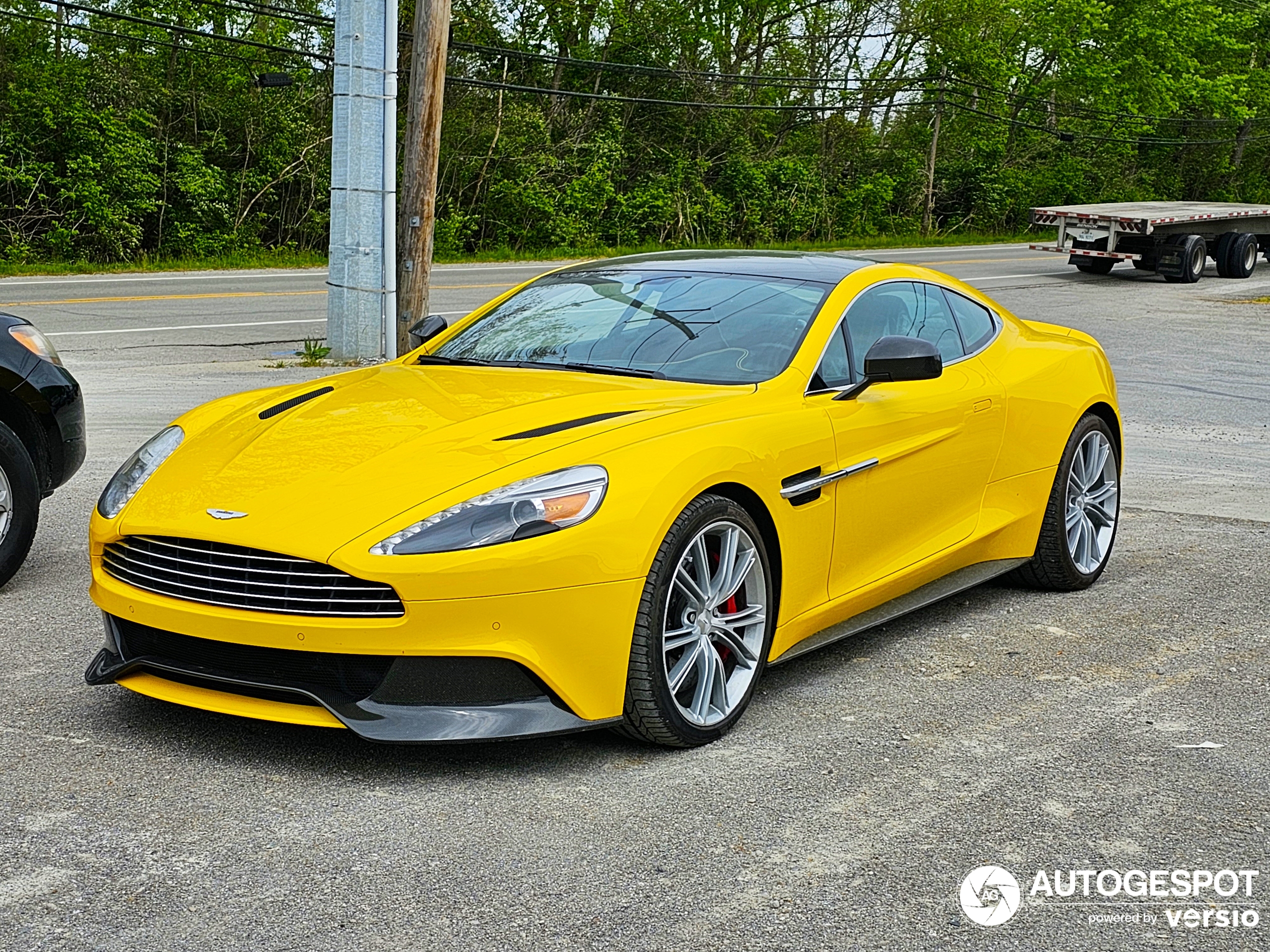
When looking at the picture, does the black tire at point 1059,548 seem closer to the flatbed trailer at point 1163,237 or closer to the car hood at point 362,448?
the car hood at point 362,448

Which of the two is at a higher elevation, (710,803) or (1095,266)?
(1095,266)

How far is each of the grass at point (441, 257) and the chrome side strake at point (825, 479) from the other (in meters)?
14.1

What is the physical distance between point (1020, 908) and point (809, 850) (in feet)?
1.69

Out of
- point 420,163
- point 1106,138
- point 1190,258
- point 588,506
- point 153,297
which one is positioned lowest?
point 153,297

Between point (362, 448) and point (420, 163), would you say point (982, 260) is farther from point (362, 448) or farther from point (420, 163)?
point (362, 448)

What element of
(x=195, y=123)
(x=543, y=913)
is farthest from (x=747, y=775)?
(x=195, y=123)

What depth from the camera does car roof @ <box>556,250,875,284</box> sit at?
17.8 ft

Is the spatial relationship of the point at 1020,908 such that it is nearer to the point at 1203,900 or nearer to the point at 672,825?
the point at 1203,900

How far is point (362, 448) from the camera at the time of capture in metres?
4.21

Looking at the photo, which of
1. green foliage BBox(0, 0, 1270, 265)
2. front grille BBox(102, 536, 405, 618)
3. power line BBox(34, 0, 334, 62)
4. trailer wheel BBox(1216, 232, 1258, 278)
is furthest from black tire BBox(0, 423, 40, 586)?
trailer wheel BBox(1216, 232, 1258, 278)

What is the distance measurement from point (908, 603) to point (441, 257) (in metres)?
26.5

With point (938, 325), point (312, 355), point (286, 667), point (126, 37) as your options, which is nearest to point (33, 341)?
point (286, 667)

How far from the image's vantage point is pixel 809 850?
138 inches

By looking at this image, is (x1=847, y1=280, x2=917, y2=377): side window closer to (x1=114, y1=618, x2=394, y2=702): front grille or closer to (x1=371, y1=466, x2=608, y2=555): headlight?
(x1=371, y1=466, x2=608, y2=555): headlight
